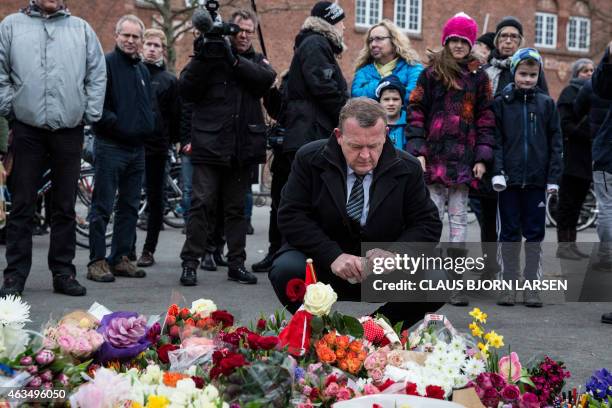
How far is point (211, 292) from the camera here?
271 inches

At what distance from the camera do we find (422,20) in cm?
3225

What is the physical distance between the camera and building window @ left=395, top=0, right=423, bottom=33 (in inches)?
1272

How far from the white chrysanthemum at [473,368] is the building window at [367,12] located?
2845 centimetres

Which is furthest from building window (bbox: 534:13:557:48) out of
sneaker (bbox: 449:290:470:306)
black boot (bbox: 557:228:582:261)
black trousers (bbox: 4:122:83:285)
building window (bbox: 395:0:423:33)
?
black trousers (bbox: 4:122:83:285)

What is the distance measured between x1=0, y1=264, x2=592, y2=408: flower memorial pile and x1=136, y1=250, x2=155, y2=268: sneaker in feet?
15.4

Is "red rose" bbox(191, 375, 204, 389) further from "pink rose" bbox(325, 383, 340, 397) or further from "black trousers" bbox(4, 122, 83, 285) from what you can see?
"black trousers" bbox(4, 122, 83, 285)

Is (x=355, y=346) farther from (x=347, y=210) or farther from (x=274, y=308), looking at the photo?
(x=274, y=308)

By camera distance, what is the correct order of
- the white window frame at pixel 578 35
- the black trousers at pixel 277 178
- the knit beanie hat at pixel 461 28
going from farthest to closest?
the white window frame at pixel 578 35 → the black trousers at pixel 277 178 → the knit beanie hat at pixel 461 28

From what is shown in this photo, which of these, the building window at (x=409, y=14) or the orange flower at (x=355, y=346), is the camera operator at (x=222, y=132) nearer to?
the orange flower at (x=355, y=346)

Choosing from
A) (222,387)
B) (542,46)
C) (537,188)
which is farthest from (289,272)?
(542,46)

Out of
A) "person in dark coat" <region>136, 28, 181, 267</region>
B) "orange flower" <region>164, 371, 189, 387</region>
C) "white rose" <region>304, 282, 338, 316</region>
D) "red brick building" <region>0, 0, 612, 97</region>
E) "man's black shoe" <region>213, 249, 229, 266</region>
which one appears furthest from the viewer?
"red brick building" <region>0, 0, 612, 97</region>

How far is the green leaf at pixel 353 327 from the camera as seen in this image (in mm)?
3672

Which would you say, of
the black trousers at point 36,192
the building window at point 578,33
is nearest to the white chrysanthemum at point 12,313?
the black trousers at point 36,192

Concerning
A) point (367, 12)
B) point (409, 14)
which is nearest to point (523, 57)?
point (367, 12)
